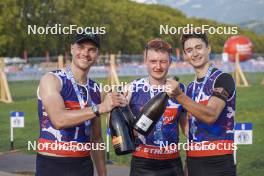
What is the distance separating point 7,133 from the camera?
54.8ft

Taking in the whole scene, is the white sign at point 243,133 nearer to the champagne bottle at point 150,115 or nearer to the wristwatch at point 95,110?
the champagne bottle at point 150,115

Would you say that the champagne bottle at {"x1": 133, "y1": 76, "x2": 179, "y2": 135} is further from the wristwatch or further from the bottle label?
the wristwatch

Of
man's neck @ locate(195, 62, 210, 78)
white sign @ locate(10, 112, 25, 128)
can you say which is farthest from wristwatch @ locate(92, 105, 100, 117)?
white sign @ locate(10, 112, 25, 128)

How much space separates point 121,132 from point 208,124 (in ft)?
2.47

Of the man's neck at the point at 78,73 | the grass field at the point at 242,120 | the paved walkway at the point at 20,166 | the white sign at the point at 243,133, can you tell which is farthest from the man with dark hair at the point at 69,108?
the grass field at the point at 242,120

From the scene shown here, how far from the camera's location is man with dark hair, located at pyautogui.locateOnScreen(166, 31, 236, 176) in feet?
16.4

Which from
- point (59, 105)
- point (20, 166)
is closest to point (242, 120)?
point (20, 166)

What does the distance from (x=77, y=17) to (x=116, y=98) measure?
2147 inches

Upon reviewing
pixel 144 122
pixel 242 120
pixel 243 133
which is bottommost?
pixel 242 120

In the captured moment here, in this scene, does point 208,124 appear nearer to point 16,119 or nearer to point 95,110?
point 95,110

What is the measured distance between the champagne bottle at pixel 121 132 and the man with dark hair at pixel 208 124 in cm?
59

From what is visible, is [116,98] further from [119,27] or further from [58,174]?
[119,27]

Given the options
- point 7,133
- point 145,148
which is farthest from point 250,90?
point 145,148

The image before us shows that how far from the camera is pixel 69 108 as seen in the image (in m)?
4.83
